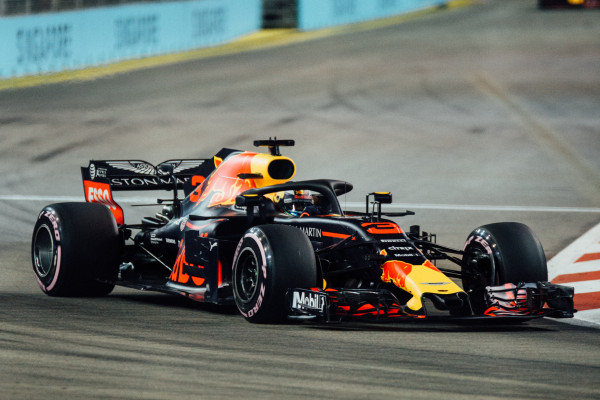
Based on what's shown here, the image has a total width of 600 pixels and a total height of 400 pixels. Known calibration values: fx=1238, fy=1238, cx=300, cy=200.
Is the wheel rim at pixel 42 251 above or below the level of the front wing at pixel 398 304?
above

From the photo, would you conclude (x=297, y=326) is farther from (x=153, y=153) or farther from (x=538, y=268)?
(x=153, y=153)

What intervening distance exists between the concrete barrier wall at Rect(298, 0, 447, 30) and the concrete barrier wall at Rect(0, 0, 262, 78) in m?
3.76

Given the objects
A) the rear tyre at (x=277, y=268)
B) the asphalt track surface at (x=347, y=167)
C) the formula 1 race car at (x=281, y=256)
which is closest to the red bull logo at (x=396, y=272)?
the formula 1 race car at (x=281, y=256)

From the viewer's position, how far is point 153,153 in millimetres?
22281

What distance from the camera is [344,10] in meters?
48.7

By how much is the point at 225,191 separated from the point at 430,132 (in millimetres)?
13836

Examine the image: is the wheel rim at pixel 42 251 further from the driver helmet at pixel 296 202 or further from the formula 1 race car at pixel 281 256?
the driver helmet at pixel 296 202

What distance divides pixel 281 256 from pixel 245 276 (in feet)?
2.25

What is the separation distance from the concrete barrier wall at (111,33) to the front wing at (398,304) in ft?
69.5

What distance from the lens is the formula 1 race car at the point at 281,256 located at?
376 inches

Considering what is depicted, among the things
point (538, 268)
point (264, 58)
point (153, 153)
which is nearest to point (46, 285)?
point (538, 268)

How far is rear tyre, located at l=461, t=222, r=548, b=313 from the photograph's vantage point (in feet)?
33.7

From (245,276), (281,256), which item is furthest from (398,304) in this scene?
(245,276)

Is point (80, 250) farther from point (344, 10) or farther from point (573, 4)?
point (573, 4)
